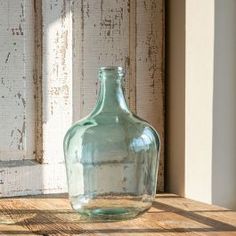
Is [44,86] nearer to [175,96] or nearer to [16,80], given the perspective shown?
[16,80]

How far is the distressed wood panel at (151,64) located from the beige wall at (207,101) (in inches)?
2.1

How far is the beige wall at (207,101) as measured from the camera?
48.2 inches

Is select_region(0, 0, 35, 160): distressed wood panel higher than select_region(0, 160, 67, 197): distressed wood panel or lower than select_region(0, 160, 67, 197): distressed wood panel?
higher

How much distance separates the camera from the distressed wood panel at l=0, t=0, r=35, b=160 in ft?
3.91

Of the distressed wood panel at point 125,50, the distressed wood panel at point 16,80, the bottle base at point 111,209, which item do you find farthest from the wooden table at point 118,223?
the distressed wood panel at point 125,50

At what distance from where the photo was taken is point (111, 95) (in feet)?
3.46

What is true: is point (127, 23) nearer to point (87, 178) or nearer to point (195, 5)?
point (195, 5)

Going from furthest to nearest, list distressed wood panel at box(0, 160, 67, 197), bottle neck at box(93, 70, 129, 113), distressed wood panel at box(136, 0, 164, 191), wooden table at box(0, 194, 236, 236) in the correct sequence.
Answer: distressed wood panel at box(136, 0, 164, 191)
distressed wood panel at box(0, 160, 67, 197)
bottle neck at box(93, 70, 129, 113)
wooden table at box(0, 194, 236, 236)

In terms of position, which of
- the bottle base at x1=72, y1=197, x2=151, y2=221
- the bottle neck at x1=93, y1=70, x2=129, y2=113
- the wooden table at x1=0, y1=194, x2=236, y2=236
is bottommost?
the wooden table at x1=0, y1=194, x2=236, y2=236

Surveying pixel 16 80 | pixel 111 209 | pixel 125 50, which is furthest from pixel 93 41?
pixel 111 209

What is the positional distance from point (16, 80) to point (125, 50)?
255mm

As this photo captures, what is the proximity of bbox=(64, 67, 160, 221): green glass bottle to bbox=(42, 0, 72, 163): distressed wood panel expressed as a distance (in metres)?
0.17

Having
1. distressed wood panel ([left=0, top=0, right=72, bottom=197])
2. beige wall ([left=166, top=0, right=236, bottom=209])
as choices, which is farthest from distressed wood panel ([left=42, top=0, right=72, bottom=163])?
beige wall ([left=166, top=0, right=236, bottom=209])

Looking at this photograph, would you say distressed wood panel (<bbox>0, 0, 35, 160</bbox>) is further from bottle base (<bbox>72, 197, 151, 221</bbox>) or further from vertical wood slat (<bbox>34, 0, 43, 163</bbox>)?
bottle base (<bbox>72, 197, 151, 221</bbox>)
